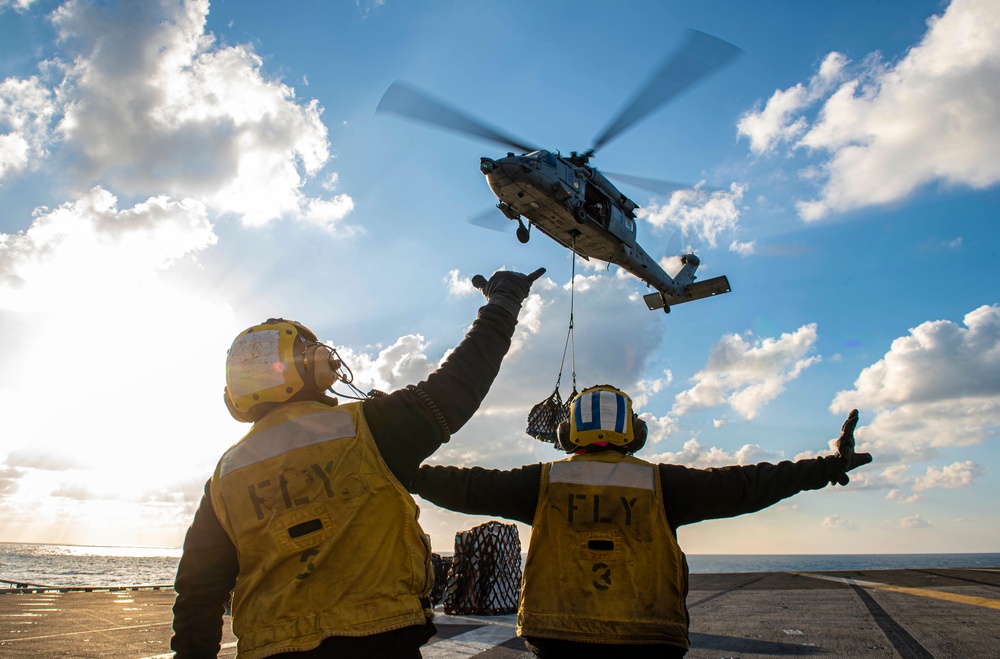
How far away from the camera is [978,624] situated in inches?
297

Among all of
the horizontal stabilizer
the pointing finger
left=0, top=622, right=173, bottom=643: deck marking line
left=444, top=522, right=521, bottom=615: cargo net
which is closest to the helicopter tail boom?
the horizontal stabilizer

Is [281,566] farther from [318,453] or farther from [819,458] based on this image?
[819,458]

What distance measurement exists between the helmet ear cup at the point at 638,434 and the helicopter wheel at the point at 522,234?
12.3 meters

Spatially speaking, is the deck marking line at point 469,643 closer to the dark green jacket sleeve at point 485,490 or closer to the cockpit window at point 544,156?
the dark green jacket sleeve at point 485,490

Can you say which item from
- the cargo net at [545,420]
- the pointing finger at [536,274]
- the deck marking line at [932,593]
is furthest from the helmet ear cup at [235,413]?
the deck marking line at [932,593]

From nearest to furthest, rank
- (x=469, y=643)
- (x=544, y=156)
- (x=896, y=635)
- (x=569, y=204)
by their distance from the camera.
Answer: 1. (x=896, y=635)
2. (x=469, y=643)
3. (x=569, y=204)
4. (x=544, y=156)

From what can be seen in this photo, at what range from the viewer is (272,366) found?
2.65 meters

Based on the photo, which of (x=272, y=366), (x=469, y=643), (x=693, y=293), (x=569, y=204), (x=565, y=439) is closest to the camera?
(x=272, y=366)

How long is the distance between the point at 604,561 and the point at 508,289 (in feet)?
5.75

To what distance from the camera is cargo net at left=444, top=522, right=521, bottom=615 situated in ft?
33.3

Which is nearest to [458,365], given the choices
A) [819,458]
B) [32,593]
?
[819,458]

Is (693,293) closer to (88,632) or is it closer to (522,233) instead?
(522,233)

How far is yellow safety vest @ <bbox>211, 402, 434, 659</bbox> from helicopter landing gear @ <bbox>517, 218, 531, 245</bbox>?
13844 millimetres

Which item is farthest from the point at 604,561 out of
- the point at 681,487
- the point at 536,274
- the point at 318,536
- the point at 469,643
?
the point at 469,643
